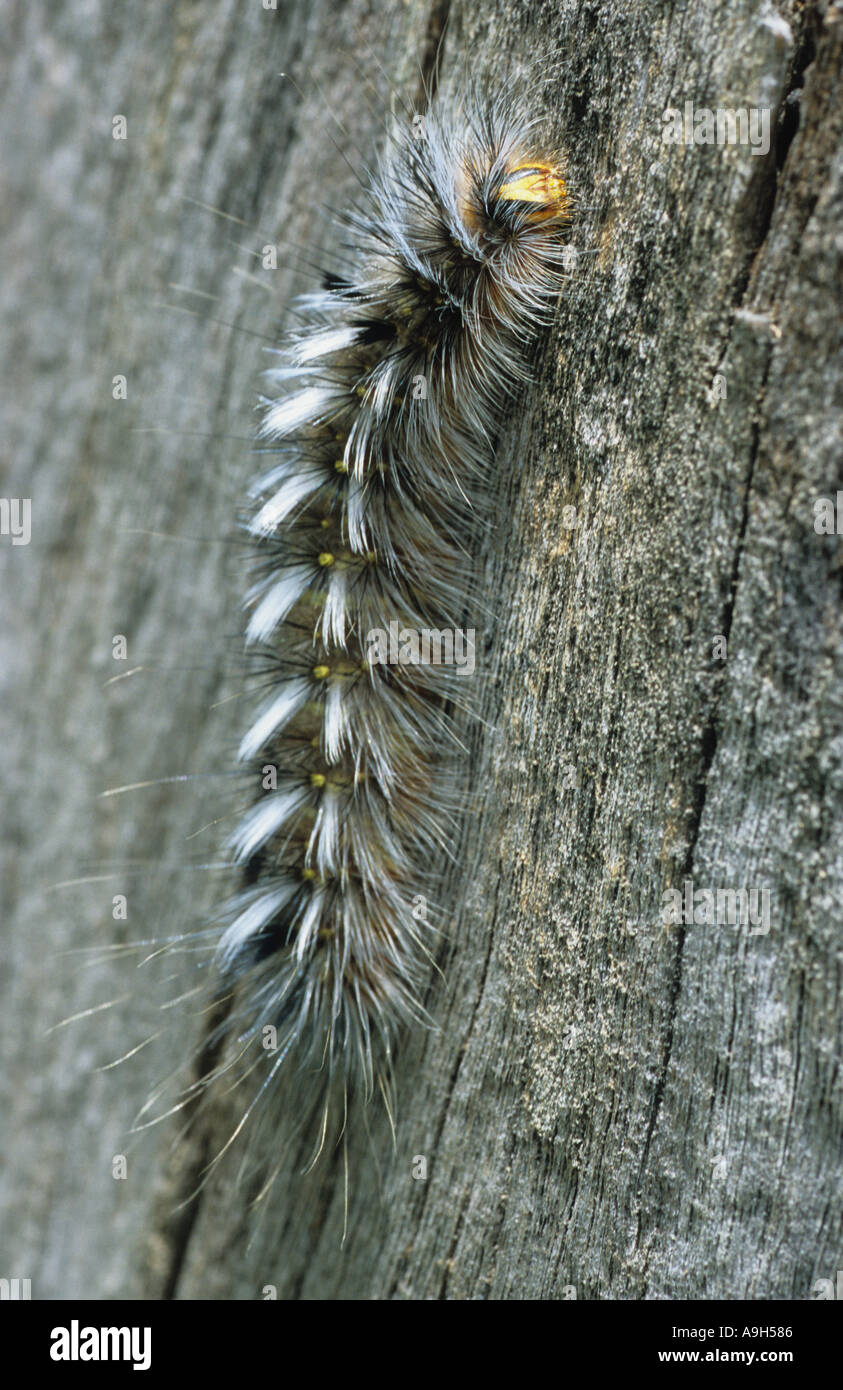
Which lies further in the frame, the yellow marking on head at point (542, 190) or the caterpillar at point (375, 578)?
the caterpillar at point (375, 578)

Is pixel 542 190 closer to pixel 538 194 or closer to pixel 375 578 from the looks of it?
pixel 538 194

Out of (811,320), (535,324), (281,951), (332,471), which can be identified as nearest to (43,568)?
(332,471)

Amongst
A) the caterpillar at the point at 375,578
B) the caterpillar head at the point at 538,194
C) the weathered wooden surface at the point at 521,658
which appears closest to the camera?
the weathered wooden surface at the point at 521,658

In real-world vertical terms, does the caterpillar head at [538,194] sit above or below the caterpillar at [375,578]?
above

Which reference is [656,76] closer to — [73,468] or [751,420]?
[751,420]

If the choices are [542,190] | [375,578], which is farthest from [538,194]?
[375,578]

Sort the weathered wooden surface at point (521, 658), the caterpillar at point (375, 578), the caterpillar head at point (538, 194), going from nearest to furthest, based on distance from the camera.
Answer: the weathered wooden surface at point (521, 658)
the caterpillar head at point (538, 194)
the caterpillar at point (375, 578)
